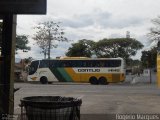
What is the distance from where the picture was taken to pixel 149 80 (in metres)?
57.8

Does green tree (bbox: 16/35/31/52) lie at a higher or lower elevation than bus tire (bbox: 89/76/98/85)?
higher

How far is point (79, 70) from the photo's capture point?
49812 millimetres

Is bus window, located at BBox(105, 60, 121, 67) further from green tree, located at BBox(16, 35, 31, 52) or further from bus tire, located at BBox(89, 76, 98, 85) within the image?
green tree, located at BBox(16, 35, 31, 52)

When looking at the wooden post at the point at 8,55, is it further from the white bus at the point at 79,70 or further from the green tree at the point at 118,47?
the green tree at the point at 118,47

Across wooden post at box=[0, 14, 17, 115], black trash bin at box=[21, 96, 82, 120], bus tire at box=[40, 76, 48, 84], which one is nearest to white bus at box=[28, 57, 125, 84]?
bus tire at box=[40, 76, 48, 84]

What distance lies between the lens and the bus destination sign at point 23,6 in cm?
839

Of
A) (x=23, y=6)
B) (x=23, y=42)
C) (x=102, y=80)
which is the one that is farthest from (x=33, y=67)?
(x=23, y=6)

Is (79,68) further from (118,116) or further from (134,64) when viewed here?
(134,64)

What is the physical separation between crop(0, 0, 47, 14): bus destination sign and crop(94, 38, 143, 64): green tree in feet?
330

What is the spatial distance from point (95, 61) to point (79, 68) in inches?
78.2

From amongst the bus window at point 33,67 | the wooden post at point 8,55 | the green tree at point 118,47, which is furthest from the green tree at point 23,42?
the wooden post at point 8,55

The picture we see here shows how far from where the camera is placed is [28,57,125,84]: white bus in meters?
49.2

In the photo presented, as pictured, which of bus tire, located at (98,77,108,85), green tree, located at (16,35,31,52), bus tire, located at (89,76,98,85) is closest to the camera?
bus tire, located at (98,77,108,85)

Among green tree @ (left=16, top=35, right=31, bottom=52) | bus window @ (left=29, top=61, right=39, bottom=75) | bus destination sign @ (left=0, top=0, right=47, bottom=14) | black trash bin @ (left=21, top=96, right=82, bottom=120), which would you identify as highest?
green tree @ (left=16, top=35, right=31, bottom=52)
